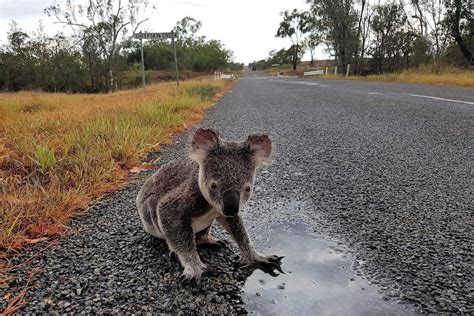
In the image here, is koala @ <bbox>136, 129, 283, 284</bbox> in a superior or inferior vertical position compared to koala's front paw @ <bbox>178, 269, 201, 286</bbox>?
superior

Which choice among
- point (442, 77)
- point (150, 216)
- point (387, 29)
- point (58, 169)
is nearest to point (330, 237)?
point (150, 216)

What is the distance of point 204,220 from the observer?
80.2 inches

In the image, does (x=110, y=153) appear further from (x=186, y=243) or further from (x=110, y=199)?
(x=186, y=243)

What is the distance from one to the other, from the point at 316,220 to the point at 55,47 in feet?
119

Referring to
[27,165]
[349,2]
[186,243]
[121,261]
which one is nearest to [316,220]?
[186,243]

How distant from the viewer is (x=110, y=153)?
4188 millimetres

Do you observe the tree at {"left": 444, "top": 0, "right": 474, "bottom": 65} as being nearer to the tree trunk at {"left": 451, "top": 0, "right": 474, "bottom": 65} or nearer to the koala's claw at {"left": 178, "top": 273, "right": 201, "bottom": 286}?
the tree trunk at {"left": 451, "top": 0, "right": 474, "bottom": 65}

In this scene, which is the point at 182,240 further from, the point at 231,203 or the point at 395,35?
the point at 395,35

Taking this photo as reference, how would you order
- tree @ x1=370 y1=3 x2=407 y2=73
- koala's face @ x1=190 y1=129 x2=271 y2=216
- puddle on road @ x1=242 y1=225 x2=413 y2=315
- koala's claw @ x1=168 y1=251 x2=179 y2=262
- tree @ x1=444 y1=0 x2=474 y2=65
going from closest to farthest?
puddle on road @ x1=242 y1=225 x2=413 y2=315
koala's face @ x1=190 y1=129 x2=271 y2=216
koala's claw @ x1=168 y1=251 x2=179 y2=262
tree @ x1=444 y1=0 x2=474 y2=65
tree @ x1=370 y1=3 x2=407 y2=73

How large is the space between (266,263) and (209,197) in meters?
0.48

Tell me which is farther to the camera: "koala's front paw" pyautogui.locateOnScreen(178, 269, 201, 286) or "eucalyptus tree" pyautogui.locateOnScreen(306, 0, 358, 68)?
"eucalyptus tree" pyautogui.locateOnScreen(306, 0, 358, 68)

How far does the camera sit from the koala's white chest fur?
199 cm

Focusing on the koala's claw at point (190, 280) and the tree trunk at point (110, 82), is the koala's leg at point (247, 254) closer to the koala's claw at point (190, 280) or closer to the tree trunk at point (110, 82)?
the koala's claw at point (190, 280)

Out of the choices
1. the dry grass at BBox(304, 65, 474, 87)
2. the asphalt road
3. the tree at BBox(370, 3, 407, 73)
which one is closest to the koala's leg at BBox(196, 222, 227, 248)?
the asphalt road
